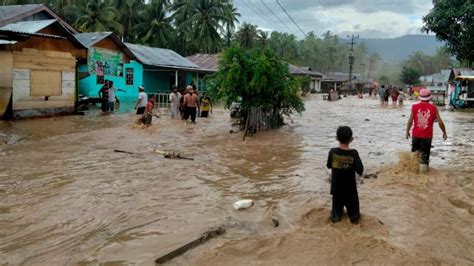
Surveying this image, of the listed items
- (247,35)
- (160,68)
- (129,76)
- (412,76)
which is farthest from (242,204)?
(412,76)

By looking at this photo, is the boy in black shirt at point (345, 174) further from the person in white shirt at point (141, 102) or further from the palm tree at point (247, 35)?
the palm tree at point (247, 35)

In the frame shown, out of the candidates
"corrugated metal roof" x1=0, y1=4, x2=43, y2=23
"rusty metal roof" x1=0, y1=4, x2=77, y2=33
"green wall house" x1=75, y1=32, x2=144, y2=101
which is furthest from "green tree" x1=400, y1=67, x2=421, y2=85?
"corrugated metal roof" x1=0, y1=4, x2=43, y2=23

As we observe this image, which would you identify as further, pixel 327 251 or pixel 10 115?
pixel 10 115

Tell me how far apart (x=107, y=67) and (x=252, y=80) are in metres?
16.1

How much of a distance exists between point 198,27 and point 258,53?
38.2 metres

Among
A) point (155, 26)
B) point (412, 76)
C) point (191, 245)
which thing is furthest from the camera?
point (412, 76)

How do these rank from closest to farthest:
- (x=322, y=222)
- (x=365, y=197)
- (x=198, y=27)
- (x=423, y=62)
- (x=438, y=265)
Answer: (x=438, y=265) → (x=322, y=222) → (x=365, y=197) → (x=198, y=27) → (x=423, y=62)

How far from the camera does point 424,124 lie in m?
7.83

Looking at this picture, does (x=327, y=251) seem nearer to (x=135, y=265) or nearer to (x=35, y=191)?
(x=135, y=265)

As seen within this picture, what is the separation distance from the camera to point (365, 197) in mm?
6480

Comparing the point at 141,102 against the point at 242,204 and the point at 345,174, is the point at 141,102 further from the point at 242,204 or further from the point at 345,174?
the point at 345,174

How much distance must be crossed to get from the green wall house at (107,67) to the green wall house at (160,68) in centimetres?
86

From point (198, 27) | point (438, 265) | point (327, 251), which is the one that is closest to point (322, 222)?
point (327, 251)

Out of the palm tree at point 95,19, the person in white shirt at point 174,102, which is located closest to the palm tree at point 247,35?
the palm tree at point 95,19
